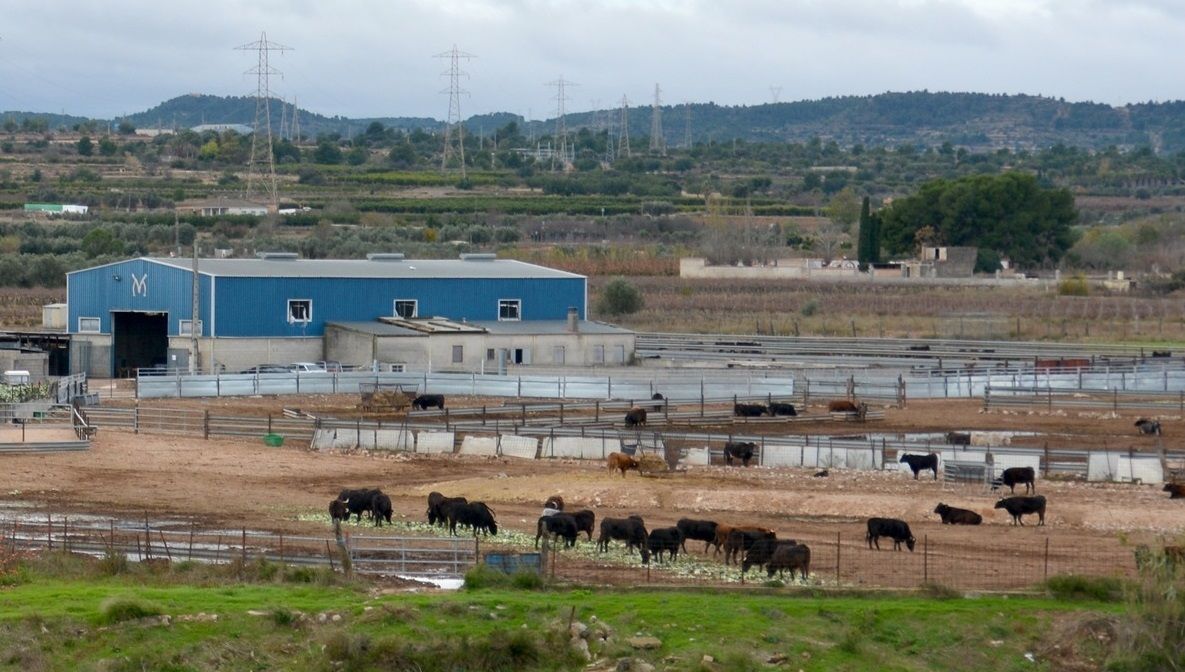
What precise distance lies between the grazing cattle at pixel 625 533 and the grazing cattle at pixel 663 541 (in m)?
0.14

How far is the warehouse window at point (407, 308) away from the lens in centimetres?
6372

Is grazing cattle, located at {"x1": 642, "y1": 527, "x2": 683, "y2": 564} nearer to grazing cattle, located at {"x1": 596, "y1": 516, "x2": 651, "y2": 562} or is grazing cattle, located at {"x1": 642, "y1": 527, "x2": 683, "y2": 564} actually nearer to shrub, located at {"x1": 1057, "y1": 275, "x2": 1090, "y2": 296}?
grazing cattle, located at {"x1": 596, "y1": 516, "x2": 651, "y2": 562}

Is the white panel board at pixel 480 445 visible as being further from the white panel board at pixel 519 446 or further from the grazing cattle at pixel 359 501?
the grazing cattle at pixel 359 501

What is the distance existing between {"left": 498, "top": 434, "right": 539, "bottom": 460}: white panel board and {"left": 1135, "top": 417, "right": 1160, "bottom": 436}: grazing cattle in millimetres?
16379

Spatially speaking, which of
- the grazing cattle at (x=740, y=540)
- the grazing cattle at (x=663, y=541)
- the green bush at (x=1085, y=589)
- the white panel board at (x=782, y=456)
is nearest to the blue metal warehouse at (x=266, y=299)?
the white panel board at (x=782, y=456)

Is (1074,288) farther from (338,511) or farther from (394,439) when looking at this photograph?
(338,511)

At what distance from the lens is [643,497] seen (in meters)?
34.6

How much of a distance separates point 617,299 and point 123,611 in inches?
2496

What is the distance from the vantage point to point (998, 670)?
71.8 feet

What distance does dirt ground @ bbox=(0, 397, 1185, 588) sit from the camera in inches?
1117

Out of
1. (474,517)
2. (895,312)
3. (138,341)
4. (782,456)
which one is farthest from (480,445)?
(895,312)

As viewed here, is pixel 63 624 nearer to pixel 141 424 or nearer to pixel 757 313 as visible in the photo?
pixel 141 424

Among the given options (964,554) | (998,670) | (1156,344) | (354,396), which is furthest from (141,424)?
(1156,344)

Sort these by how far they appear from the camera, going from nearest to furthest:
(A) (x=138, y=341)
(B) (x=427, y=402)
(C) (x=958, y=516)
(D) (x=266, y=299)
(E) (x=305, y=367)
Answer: (C) (x=958, y=516) → (B) (x=427, y=402) → (E) (x=305, y=367) → (D) (x=266, y=299) → (A) (x=138, y=341)
